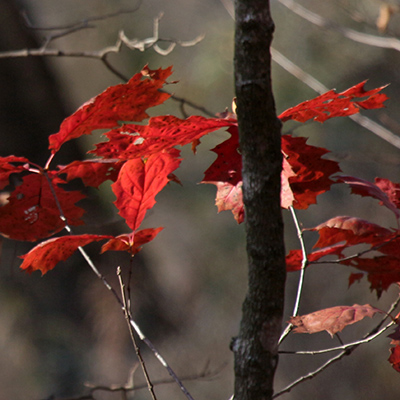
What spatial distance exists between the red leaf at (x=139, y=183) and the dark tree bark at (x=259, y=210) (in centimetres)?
14

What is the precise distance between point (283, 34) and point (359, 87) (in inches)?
91.8

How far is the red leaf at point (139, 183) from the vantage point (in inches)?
17.6

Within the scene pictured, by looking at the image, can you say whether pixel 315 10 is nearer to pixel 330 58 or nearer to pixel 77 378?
pixel 330 58

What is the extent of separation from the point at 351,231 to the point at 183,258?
7.20 feet

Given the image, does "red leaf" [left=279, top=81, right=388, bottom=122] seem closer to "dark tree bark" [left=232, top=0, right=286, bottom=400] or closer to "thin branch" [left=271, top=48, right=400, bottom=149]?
"dark tree bark" [left=232, top=0, right=286, bottom=400]

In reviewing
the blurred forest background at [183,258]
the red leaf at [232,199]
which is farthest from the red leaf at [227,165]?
the blurred forest background at [183,258]

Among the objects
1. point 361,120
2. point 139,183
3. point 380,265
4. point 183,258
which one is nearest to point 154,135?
point 139,183

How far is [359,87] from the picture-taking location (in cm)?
40

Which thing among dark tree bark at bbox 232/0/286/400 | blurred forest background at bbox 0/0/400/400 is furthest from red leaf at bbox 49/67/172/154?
blurred forest background at bbox 0/0/400/400

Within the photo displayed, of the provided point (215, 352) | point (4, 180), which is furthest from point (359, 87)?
point (215, 352)

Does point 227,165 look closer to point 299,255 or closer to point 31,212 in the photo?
point 299,255

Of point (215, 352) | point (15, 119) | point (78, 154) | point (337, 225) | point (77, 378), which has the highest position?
point (337, 225)

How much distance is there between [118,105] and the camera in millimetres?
454

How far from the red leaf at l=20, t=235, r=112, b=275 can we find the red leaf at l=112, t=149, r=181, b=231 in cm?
4
